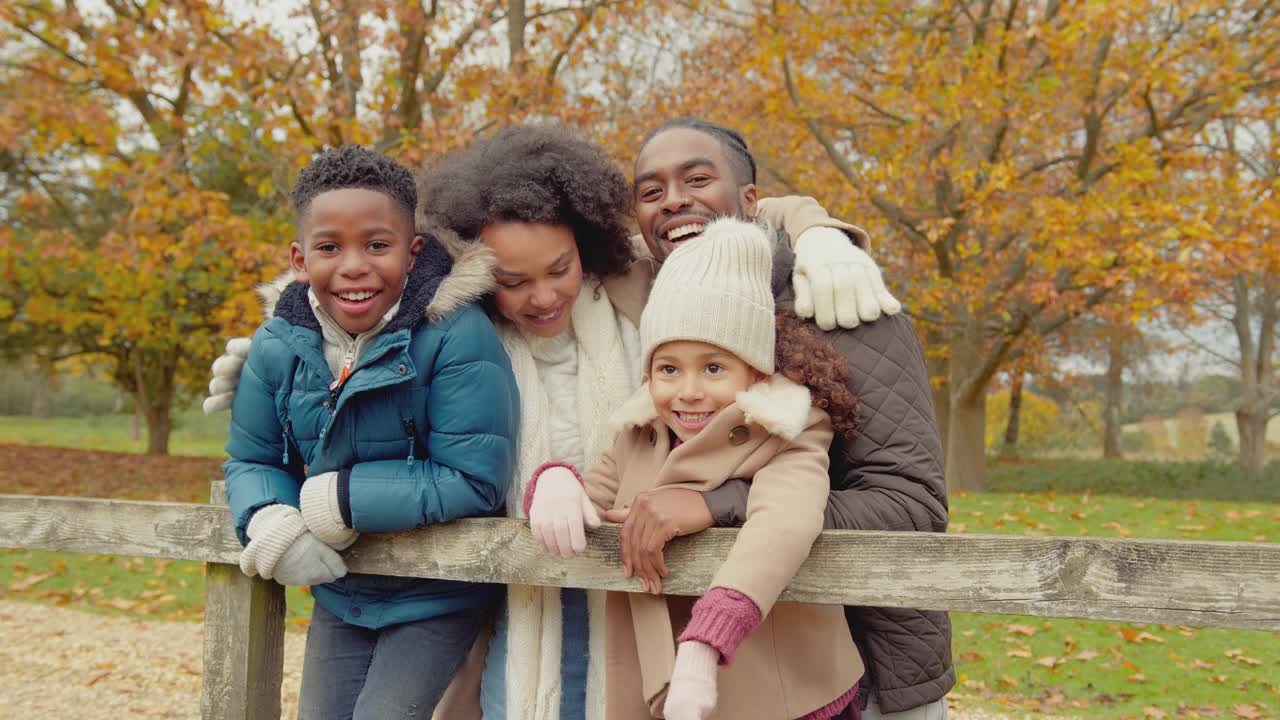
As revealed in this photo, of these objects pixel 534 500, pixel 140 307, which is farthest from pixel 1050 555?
pixel 140 307

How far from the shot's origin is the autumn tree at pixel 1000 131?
9.70 meters

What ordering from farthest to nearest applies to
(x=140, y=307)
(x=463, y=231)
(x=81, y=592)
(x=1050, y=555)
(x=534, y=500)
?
(x=140, y=307) → (x=81, y=592) → (x=463, y=231) → (x=534, y=500) → (x=1050, y=555)

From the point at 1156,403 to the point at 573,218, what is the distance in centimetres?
3014

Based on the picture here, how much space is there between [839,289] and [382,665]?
4.74ft

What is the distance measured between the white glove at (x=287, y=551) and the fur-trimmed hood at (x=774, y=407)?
827mm

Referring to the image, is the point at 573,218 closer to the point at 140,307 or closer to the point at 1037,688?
the point at 1037,688

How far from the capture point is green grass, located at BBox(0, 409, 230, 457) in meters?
26.5

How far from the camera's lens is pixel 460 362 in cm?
226

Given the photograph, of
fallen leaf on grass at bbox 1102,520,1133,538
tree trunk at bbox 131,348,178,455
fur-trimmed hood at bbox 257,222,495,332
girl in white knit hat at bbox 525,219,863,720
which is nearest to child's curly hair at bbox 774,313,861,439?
girl in white knit hat at bbox 525,219,863,720

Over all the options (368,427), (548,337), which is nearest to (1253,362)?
(548,337)

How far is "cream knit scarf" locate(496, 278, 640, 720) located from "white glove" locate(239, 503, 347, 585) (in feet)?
1.52

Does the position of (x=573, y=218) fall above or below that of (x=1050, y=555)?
above

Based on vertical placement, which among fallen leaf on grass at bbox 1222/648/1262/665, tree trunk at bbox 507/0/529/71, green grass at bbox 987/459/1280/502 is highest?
tree trunk at bbox 507/0/529/71

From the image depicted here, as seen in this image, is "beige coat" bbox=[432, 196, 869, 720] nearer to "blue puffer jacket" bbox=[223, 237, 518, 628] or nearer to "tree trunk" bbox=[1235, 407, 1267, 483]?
"blue puffer jacket" bbox=[223, 237, 518, 628]
